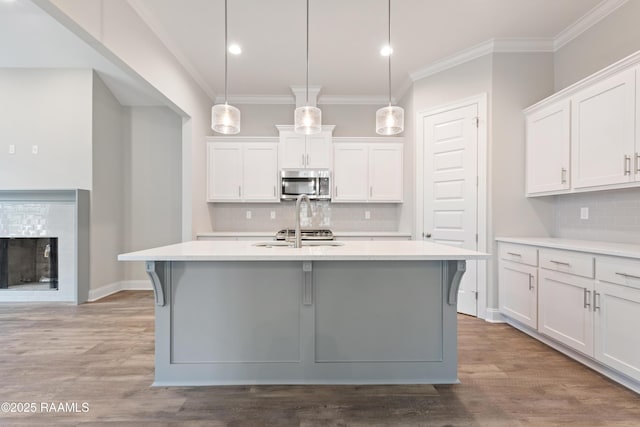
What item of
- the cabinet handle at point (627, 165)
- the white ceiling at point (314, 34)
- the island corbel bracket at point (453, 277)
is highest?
the white ceiling at point (314, 34)

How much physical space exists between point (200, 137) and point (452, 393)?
4.30m

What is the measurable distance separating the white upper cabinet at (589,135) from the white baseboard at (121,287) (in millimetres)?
5406

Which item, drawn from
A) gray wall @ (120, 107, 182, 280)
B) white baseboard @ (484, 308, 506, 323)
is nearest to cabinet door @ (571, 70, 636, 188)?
white baseboard @ (484, 308, 506, 323)

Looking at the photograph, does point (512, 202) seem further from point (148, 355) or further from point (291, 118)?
point (148, 355)

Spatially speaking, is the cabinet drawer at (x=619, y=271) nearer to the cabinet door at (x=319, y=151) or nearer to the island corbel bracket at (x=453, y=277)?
the island corbel bracket at (x=453, y=277)

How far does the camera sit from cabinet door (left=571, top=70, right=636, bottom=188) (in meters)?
2.32

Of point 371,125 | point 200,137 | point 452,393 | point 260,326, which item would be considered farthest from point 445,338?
point 200,137

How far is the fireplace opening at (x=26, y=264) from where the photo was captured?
4.17m

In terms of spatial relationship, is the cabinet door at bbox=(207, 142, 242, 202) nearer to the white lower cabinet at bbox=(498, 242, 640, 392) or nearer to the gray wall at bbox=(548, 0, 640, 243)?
the white lower cabinet at bbox=(498, 242, 640, 392)

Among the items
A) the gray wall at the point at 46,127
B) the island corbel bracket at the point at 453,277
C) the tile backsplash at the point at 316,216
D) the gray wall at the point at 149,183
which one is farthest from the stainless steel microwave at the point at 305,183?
the island corbel bracket at the point at 453,277

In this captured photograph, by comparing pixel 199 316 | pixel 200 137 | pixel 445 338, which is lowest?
pixel 445 338

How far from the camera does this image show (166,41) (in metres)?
3.40

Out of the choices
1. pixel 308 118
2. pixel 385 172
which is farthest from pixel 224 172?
pixel 308 118

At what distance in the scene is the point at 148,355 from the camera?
→ 2.62m
